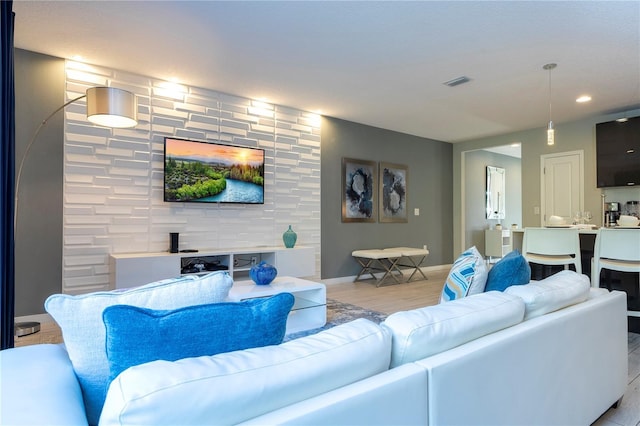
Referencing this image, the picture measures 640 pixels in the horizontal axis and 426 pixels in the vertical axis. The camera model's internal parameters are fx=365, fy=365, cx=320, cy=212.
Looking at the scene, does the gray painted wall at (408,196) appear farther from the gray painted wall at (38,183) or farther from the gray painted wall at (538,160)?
the gray painted wall at (38,183)

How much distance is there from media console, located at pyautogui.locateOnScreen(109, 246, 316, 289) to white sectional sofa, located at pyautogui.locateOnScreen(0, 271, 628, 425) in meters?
2.67

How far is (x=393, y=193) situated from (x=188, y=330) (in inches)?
233

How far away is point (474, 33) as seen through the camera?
3074 mm

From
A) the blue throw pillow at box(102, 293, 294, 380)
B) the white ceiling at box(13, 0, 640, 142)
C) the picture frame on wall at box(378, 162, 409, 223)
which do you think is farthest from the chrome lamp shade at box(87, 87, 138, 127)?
the picture frame on wall at box(378, 162, 409, 223)

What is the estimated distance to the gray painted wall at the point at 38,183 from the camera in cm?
345

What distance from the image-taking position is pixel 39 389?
2.71 feet

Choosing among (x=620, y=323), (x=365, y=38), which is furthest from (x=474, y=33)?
(x=620, y=323)

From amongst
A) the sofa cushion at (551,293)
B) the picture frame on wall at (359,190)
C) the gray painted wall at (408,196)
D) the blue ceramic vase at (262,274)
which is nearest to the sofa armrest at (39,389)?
the sofa cushion at (551,293)

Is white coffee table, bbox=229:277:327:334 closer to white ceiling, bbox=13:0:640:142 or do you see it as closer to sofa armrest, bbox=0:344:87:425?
sofa armrest, bbox=0:344:87:425

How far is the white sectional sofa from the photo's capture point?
2.15ft

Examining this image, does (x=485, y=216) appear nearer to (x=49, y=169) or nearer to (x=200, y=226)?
(x=200, y=226)

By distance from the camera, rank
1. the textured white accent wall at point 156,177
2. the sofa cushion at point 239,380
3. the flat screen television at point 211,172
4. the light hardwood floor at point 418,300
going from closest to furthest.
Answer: the sofa cushion at point 239,380 < the light hardwood floor at point 418,300 < the textured white accent wall at point 156,177 < the flat screen television at point 211,172

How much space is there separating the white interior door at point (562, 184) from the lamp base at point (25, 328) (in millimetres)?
6913

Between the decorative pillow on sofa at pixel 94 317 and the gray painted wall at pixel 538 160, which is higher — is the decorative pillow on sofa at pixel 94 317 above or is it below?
below
